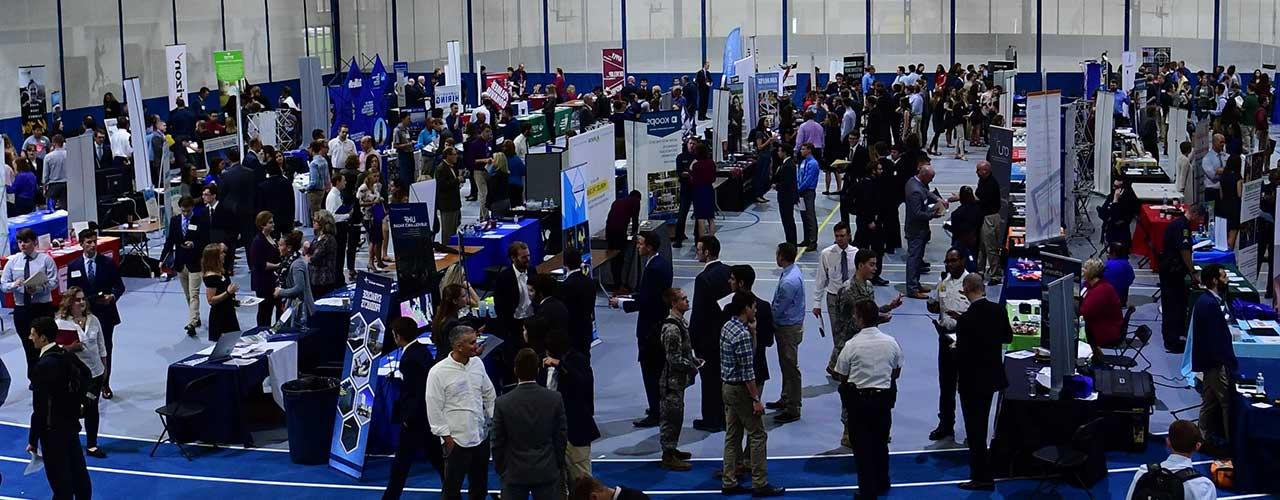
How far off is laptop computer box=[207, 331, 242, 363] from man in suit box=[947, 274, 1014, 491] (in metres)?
6.08

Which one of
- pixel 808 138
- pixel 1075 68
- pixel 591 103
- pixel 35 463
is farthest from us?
pixel 1075 68

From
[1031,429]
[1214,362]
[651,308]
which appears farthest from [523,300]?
[1214,362]

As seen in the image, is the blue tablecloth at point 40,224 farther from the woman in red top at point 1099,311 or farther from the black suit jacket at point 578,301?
the woman in red top at point 1099,311

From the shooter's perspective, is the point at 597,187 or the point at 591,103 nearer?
the point at 597,187

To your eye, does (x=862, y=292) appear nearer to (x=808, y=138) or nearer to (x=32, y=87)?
(x=808, y=138)

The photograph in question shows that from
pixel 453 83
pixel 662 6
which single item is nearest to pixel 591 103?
Result: pixel 453 83

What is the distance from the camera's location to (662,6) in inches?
1834

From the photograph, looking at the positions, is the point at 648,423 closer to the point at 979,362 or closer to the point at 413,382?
the point at 413,382

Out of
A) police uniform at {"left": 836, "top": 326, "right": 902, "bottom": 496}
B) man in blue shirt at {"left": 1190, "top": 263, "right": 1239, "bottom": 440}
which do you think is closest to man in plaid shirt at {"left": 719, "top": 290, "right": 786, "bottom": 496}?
police uniform at {"left": 836, "top": 326, "right": 902, "bottom": 496}

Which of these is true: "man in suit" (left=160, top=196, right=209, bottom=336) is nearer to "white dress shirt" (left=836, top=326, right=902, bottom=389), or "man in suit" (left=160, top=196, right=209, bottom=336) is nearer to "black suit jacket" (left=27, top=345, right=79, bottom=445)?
"black suit jacket" (left=27, top=345, right=79, bottom=445)

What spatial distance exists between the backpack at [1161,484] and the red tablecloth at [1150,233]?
1093 cm

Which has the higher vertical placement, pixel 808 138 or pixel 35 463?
pixel 808 138

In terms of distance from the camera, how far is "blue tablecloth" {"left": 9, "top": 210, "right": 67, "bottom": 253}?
1861 centimetres

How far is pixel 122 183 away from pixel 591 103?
11936mm
